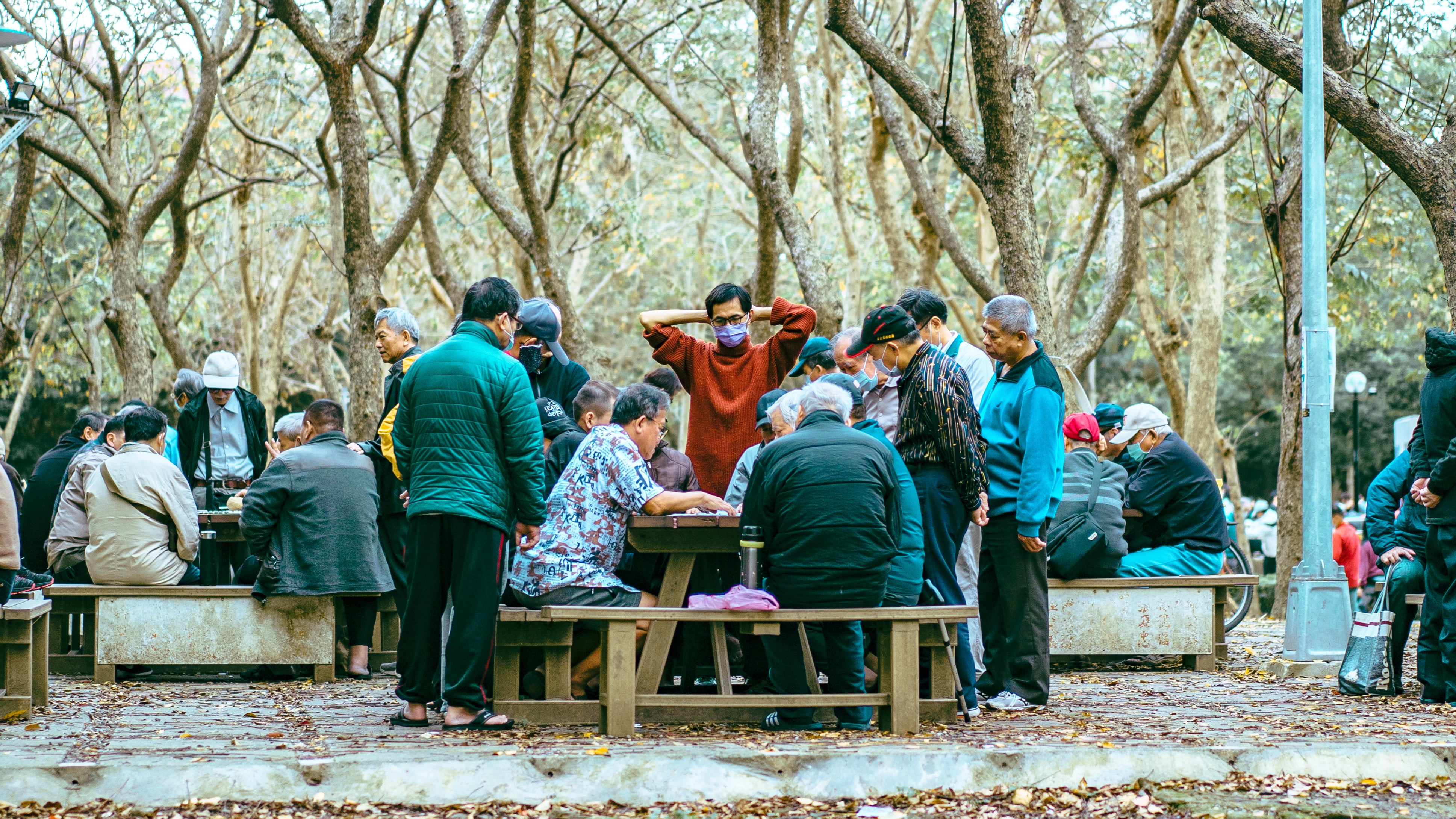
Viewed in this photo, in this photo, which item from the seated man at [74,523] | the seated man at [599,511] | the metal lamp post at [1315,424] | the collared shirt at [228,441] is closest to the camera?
the seated man at [599,511]

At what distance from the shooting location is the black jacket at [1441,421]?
7.12 meters

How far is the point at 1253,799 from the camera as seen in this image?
5.25 m

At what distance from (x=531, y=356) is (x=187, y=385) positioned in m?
4.18

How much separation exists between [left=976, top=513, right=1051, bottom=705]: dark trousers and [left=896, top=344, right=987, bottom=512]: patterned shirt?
0.36 m

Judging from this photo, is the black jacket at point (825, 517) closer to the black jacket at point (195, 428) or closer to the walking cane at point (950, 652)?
the walking cane at point (950, 652)

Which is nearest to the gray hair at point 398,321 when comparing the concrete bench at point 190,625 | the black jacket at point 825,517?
the concrete bench at point 190,625

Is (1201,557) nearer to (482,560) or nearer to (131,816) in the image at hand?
(482,560)

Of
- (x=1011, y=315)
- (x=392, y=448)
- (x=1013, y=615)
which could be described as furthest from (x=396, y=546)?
(x=1011, y=315)

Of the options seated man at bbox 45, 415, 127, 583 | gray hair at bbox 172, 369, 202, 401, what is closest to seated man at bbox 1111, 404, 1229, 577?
seated man at bbox 45, 415, 127, 583

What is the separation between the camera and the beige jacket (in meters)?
8.42

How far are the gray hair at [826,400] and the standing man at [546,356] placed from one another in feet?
5.51

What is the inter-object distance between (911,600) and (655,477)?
5.03 feet

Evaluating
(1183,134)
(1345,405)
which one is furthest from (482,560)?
(1345,405)

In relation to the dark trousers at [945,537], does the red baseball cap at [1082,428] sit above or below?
above
